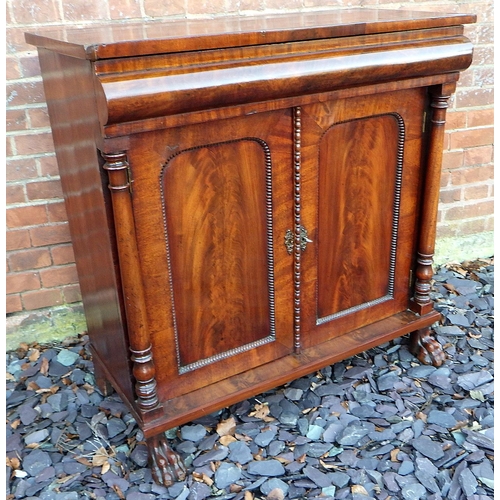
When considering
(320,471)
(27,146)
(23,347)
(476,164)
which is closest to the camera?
(320,471)

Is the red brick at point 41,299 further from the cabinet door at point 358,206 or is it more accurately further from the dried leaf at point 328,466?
the dried leaf at point 328,466

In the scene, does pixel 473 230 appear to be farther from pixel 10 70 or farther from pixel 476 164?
pixel 10 70

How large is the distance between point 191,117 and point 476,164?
→ 1.92m

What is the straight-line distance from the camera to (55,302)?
2.49 m

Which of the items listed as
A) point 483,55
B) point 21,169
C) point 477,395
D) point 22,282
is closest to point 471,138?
point 483,55

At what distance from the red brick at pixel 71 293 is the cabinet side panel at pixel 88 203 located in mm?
410

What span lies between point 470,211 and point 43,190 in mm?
2107

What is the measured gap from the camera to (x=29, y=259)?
7.77 feet

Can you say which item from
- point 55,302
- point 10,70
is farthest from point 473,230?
point 10,70

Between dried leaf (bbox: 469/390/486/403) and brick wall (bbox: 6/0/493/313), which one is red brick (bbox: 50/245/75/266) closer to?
brick wall (bbox: 6/0/493/313)

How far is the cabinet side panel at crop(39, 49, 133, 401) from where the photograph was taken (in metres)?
1.57

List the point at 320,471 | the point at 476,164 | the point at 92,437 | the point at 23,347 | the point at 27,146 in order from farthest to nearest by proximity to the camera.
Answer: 1. the point at 476,164
2. the point at 23,347
3. the point at 27,146
4. the point at 92,437
5. the point at 320,471

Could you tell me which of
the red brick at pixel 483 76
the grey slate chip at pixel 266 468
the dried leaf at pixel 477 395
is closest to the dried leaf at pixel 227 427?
the grey slate chip at pixel 266 468

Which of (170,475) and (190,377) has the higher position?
(190,377)
